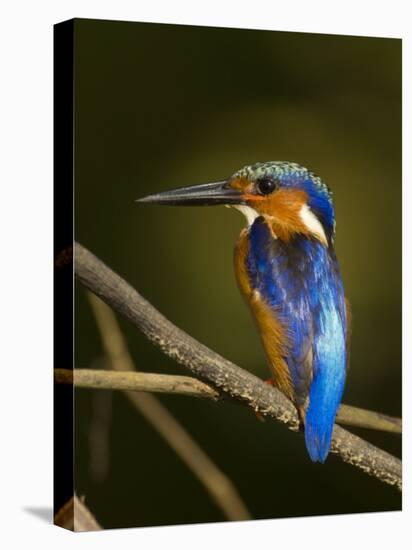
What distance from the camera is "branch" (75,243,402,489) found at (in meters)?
5.69

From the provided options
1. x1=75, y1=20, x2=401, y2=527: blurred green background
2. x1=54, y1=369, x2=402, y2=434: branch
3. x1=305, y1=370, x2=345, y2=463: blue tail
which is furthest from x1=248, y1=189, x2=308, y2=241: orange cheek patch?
x1=54, y1=369, x2=402, y2=434: branch

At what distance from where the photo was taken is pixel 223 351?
20.5ft

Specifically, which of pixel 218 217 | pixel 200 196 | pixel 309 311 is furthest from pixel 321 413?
pixel 200 196

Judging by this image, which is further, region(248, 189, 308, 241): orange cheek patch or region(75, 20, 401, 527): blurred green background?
region(248, 189, 308, 241): orange cheek patch

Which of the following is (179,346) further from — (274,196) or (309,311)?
(274,196)

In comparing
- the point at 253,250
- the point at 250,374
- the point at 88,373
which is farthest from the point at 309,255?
the point at 88,373

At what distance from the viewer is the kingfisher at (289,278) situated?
247 inches

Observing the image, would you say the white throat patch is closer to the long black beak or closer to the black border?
the long black beak

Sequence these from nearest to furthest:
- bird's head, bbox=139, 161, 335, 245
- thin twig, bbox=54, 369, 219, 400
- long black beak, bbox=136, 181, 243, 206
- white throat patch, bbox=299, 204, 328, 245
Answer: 1. thin twig, bbox=54, 369, 219, 400
2. long black beak, bbox=136, 181, 243, 206
3. bird's head, bbox=139, 161, 335, 245
4. white throat patch, bbox=299, 204, 328, 245

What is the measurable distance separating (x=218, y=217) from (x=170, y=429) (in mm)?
996

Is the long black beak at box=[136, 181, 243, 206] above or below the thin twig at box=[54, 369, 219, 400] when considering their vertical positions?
above

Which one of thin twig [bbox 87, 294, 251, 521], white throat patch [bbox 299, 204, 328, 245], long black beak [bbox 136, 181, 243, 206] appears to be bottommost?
thin twig [bbox 87, 294, 251, 521]

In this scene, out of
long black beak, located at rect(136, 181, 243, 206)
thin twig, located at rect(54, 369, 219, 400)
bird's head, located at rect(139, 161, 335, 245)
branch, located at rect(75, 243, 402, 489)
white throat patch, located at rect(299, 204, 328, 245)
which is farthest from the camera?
white throat patch, located at rect(299, 204, 328, 245)

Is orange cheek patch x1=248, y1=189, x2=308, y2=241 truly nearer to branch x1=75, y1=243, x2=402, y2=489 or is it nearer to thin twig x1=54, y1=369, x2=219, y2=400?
branch x1=75, y1=243, x2=402, y2=489
